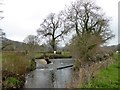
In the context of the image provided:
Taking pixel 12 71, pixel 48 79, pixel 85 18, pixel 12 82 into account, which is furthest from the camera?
pixel 85 18

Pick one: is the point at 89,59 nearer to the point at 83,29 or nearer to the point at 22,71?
the point at 22,71

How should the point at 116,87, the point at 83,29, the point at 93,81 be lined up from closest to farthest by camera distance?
the point at 116,87 → the point at 93,81 → the point at 83,29

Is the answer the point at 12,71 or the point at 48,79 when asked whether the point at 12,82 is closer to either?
the point at 12,71

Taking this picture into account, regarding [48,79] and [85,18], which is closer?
[48,79]

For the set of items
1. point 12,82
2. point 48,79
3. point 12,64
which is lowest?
point 48,79

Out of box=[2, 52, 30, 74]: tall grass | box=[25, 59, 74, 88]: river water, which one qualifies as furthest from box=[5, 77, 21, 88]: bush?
box=[2, 52, 30, 74]: tall grass

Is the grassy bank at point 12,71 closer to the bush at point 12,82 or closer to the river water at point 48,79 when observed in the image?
the bush at point 12,82

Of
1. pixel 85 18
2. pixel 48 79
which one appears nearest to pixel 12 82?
pixel 48 79

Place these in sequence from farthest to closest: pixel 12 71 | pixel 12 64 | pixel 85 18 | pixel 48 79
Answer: pixel 85 18 → pixel 48 79 → pixel 12 64 → pixel 12 71

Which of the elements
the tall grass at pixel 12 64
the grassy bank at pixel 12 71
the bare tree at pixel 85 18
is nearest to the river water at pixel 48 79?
the grassy bank at pixel 12 71

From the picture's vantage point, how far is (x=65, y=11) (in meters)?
43.8

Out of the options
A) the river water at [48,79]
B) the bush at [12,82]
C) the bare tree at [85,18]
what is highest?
the bare tree at [85,18]

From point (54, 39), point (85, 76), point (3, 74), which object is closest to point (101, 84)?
point (85, 76)

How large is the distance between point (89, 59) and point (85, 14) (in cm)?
1514
